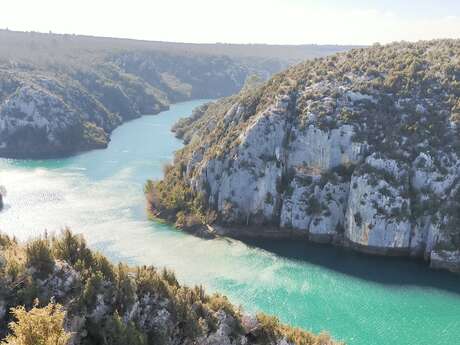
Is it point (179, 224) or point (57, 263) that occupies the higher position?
point (57, 263)

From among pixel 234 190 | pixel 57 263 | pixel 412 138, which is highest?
pixel 412 138

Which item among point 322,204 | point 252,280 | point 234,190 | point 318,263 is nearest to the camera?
point 252,280

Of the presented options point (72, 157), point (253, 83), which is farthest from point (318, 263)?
point (253, 83)

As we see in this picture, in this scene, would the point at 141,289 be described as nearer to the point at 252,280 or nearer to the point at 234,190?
the point at 252,280

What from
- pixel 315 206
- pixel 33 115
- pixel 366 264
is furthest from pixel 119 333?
pixel 33 115

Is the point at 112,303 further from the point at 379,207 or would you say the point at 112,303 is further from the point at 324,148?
the point at 324,148

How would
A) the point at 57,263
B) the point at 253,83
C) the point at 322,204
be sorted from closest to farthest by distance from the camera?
the point at 57,263
the point at 322,204
the point at 253,83

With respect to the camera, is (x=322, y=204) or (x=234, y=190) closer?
(x=322, y=204)
